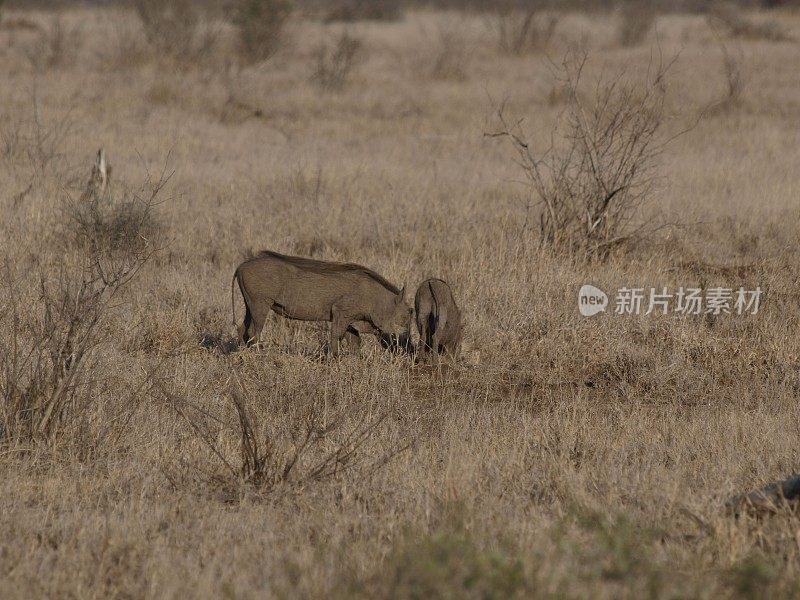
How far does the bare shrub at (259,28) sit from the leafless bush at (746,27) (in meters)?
12.0

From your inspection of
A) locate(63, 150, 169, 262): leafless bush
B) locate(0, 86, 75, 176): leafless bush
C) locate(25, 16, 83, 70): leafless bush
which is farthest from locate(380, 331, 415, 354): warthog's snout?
locate(25, 16, 83, 70): leafless bush

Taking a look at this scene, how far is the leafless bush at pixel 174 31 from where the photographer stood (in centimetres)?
2186

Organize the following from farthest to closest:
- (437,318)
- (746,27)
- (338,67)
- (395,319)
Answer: (746,27)
(338,67)
(395,319)
(437,318)

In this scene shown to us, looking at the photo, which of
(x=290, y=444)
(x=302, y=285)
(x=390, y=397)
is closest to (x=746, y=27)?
(x=302, y=285)

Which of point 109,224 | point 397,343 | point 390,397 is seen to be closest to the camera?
point 390,397

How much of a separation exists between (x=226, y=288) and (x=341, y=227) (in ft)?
7.16

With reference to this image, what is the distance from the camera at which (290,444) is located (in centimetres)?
532

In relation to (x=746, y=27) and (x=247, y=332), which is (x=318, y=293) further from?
(x=746, y=27)

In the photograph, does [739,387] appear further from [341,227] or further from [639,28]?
[639,28]

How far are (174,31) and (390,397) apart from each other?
1748 centimetres

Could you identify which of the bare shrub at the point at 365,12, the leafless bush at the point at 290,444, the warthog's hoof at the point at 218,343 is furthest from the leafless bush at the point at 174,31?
the bare shrub at the point at 365,12

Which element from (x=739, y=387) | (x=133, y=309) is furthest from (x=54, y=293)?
(x=739, y=387)

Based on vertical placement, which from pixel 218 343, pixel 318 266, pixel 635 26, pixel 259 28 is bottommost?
pixel 218 343

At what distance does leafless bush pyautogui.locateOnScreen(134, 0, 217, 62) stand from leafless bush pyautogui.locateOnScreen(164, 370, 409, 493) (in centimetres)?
1717
